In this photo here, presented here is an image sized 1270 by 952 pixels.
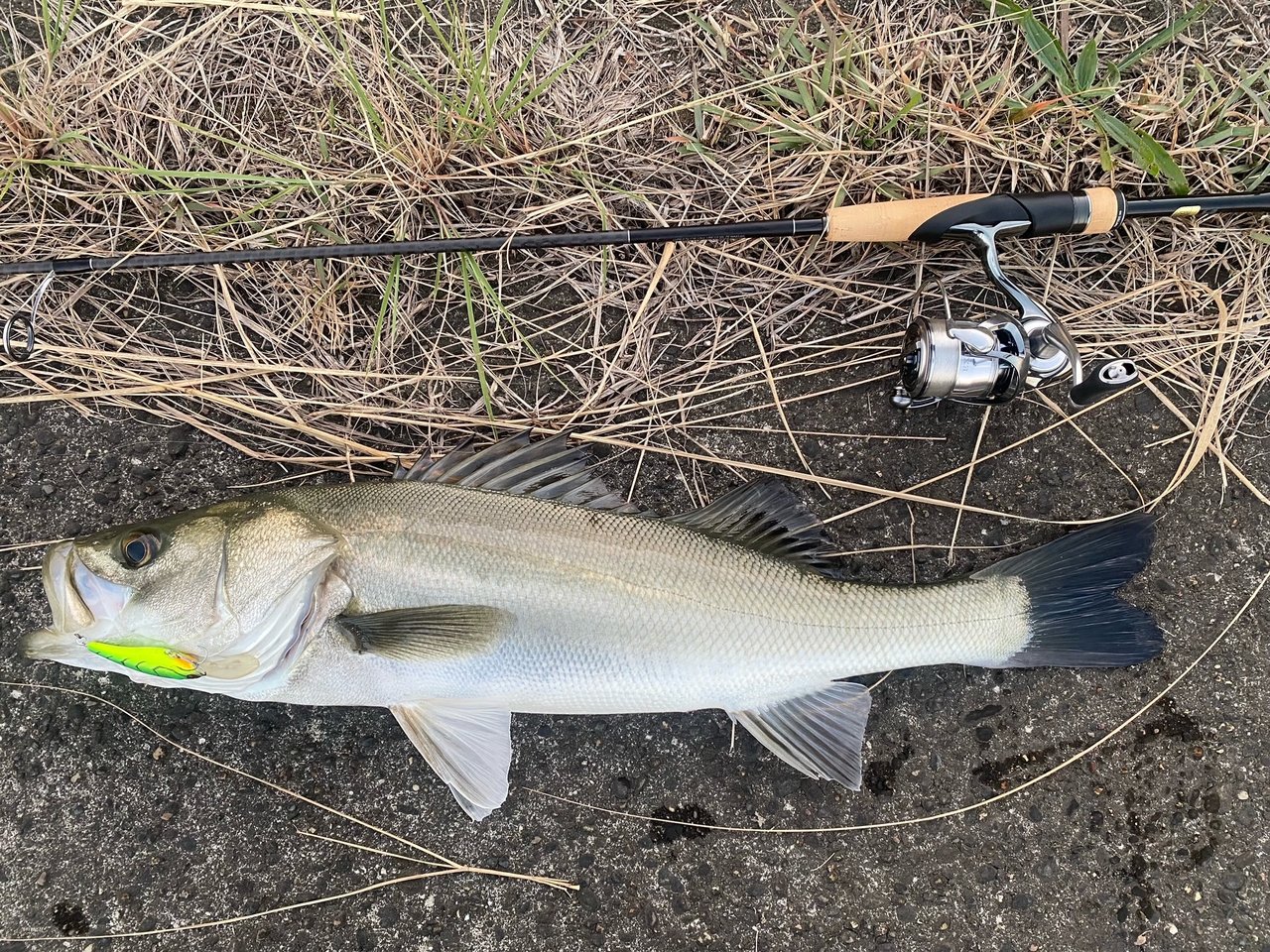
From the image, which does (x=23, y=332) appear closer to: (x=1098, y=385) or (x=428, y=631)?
(x=428, y=631)

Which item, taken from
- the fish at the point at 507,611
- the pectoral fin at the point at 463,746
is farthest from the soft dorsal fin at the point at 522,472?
the pectoral fin at the point at 463,746

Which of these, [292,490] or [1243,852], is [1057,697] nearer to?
[1243,852]

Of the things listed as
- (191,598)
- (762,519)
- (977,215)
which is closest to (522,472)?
(762,519)

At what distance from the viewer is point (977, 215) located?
2143 millimetres

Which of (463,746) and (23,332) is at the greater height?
(23,332)

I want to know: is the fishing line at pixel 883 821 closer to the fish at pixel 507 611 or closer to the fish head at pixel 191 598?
the fish at pixel 507 611

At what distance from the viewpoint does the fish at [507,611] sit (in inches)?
73.0

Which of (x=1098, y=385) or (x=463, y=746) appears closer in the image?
(x=463, y=746)

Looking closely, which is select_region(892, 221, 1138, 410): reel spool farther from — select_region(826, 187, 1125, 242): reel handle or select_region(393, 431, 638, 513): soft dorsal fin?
select_region(393, 431, 638, 513): soft dorsal fin

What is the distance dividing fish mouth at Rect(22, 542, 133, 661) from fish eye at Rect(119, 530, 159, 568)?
0.21 ft

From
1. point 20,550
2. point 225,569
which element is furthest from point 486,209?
point 20,550

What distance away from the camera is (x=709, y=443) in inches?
94.3

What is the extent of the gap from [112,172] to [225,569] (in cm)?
144

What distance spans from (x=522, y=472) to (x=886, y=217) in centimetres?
130
